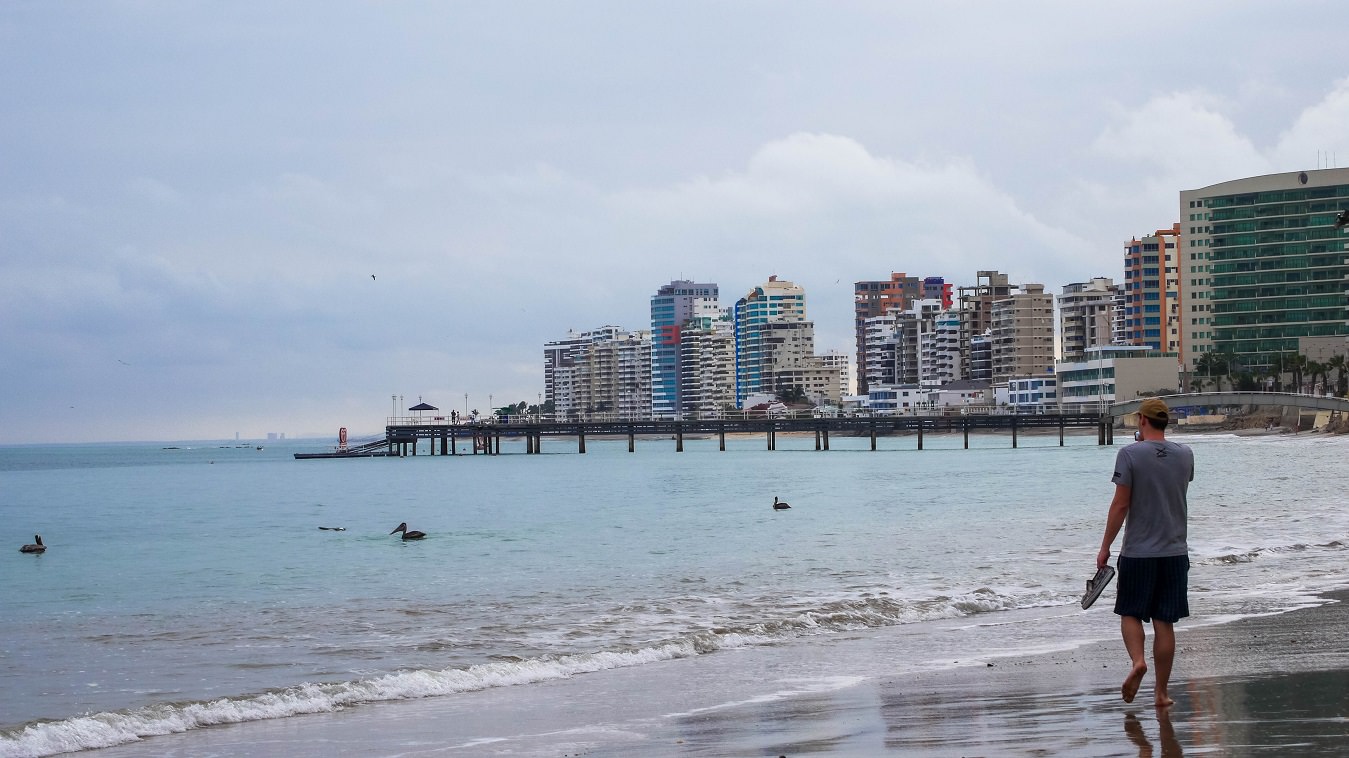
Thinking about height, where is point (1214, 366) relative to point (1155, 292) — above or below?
below

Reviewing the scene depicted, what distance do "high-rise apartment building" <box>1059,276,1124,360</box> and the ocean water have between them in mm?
142831

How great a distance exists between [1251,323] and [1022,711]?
6829 inches

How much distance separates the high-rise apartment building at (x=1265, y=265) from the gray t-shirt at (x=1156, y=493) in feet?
551

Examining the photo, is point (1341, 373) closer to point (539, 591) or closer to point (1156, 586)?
point (539, 591)

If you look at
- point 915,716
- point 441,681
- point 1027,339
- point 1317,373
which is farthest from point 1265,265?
point 915,716

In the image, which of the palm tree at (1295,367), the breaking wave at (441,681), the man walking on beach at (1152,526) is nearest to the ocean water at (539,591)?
the breaking wave at (441,681)

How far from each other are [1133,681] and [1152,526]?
1.08 m

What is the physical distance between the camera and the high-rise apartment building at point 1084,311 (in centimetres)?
19162

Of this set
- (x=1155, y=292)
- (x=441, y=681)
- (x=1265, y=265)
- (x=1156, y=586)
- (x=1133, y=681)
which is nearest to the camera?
(x=1156, y=586)

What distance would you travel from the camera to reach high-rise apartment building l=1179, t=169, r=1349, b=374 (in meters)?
164

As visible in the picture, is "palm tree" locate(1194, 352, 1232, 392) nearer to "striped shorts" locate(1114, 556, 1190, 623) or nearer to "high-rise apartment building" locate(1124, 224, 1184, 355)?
"high-rise apartment building" locate(1124, 224, 1184, 355)

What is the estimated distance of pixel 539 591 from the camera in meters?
21.9

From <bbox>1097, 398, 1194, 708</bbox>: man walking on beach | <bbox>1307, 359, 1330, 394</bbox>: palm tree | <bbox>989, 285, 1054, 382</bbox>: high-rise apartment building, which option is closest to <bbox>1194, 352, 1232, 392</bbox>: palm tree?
Result: <bbox>1307, 359, 1330, 394</bbox>: palm tree

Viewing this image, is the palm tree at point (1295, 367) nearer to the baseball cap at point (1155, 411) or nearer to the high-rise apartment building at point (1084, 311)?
the high-rise apartment building at point (1084, 311)
